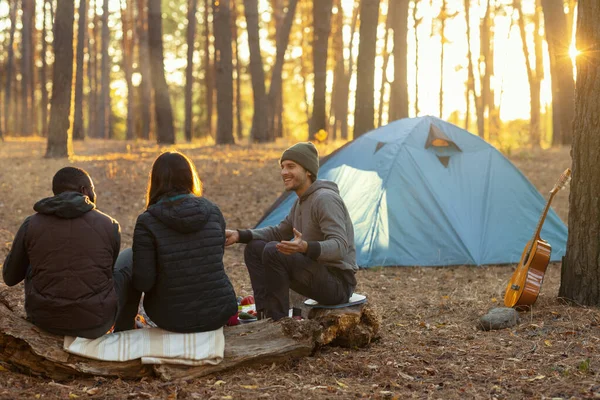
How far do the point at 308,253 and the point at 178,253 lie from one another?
2.86 ft

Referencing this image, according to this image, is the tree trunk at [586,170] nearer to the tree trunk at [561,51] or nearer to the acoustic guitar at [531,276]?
the acoustic guitar at [531,276]

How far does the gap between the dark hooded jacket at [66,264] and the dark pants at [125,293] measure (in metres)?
0.16

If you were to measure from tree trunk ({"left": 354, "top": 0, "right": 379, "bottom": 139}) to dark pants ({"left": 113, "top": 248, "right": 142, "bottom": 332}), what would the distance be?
29.1 ft

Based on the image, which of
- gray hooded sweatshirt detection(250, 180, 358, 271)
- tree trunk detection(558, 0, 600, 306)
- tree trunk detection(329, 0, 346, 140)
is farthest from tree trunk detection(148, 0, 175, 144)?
tree trunk detection(558, 0, 600, 306)

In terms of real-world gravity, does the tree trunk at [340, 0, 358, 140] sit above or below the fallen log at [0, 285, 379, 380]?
above

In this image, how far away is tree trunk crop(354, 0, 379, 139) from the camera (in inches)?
510

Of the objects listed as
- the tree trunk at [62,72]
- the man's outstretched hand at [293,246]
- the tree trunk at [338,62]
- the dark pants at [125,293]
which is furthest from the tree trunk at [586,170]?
the tree trunk at [338,62]

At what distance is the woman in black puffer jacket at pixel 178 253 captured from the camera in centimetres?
414

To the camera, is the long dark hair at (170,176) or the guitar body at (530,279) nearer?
the long dark hair at (170,176)

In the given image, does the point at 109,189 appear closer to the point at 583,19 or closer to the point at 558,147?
the point at 583,19

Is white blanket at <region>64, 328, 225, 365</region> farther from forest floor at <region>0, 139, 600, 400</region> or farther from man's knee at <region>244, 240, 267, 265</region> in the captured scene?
man's knee at <region>244, 240, 267, 265</region>

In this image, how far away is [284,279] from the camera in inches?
187

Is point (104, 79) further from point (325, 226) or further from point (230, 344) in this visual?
point (230, 344)

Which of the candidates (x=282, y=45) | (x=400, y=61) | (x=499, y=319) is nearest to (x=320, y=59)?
(x=400, y=61)
